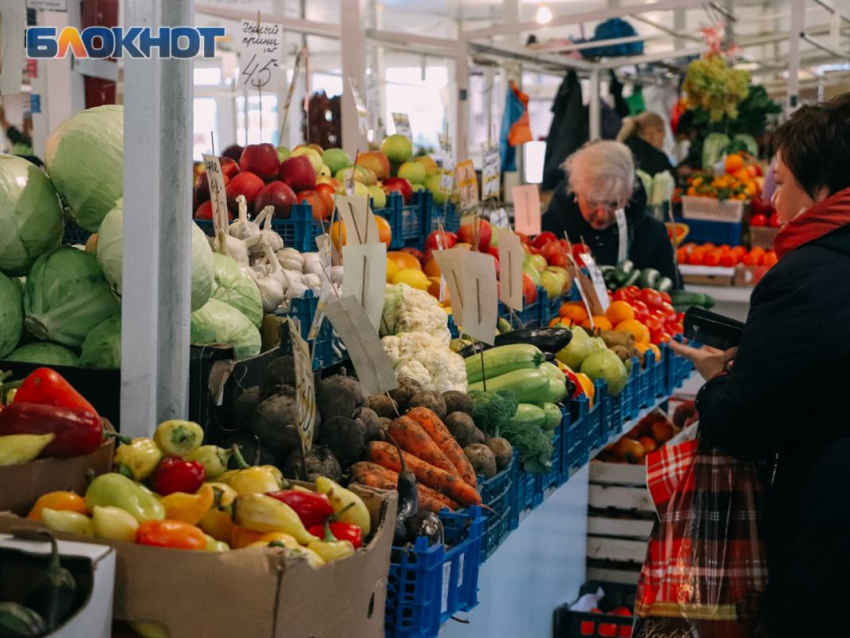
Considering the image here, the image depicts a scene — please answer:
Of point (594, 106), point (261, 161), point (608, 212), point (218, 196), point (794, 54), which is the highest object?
point (794, 54)

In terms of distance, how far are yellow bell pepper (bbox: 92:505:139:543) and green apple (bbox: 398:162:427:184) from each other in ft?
10.3

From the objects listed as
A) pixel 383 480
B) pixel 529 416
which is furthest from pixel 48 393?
pixel 529 416

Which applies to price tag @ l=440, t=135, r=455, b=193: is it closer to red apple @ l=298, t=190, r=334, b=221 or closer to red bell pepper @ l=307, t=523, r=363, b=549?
red apple @ l=298, t=190, r=334, b=221

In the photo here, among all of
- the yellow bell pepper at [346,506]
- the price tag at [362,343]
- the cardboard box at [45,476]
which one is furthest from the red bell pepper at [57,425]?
the price tag at [362,343]

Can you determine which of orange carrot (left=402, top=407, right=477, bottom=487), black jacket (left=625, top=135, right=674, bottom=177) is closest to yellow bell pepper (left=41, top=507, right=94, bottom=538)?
orange carrot (left=402, top=407, right=477, bottom=487)

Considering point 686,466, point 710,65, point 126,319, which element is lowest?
point 686,466

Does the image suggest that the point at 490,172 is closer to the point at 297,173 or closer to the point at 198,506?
the point at 297,173

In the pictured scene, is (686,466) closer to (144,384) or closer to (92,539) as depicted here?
(144,384)

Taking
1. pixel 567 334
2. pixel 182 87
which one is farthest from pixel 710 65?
pixel 182 87

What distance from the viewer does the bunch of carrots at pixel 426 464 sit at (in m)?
2.03

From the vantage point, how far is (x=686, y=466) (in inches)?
102

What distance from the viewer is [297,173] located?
3.45 m

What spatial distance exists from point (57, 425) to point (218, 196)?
1071 mm

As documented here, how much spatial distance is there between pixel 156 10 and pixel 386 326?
148 centimetres
